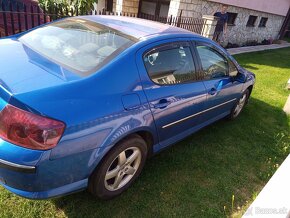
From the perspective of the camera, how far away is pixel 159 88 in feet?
8.53

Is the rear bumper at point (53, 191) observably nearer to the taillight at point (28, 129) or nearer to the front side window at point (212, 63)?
the taillight at point (28, 129)

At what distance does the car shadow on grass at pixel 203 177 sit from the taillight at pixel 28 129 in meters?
0.93

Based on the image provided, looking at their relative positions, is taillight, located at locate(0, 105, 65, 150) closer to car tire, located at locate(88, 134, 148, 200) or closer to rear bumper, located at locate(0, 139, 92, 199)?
rear bumper, located at locate(0, 139, 92, 199)

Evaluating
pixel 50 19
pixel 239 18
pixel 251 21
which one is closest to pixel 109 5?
pixel 239 18

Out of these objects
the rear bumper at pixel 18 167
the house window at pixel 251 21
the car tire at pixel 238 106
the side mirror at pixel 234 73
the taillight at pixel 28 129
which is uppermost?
the taillight at pixel 28 129

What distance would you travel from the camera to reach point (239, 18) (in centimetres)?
1330

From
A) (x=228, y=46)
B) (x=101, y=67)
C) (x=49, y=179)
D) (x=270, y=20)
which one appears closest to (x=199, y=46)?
(x=101, y=67)

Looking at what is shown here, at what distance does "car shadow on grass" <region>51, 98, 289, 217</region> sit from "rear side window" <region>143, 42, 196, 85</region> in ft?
3.64

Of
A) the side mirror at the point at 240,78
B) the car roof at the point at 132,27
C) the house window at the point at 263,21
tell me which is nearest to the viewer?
the car roof at the point at 132,27

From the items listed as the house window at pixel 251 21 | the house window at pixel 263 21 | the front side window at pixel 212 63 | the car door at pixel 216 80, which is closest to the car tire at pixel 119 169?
the car door at pixel 216 80

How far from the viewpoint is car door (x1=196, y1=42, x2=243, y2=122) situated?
3.38 metres

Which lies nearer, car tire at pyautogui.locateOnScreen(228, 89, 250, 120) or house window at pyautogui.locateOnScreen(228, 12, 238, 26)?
car tire at pyautogui.locateOnScreen(228, 89, 250, 120)

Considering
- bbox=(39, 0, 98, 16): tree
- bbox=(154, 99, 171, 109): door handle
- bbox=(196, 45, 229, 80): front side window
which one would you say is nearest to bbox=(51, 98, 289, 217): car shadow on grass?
bbox=(154, 99, 171, 109): door handle

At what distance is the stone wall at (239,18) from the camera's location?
9914mm
